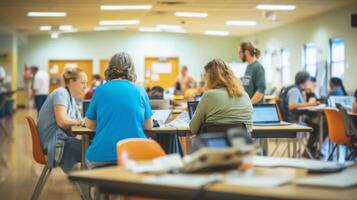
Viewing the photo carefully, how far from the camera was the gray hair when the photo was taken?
182 inches

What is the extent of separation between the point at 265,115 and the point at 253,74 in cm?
133

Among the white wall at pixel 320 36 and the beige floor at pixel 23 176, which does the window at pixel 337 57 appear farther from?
the beige floor at pixel 23 176

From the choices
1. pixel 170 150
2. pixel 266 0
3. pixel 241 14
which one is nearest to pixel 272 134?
pixel 170 150

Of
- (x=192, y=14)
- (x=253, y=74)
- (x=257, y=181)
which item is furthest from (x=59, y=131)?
(x=192, y=14)

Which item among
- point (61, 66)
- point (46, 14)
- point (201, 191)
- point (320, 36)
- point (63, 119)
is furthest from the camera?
point (61, 66)

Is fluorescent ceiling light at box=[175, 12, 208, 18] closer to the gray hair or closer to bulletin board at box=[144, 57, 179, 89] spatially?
bulletin board at box=[144, 57, 179, 89]

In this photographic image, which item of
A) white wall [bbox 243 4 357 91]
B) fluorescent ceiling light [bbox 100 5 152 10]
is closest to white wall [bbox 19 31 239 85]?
white wall [bbox 243 4 357 91]

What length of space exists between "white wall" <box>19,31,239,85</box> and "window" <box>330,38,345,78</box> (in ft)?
29.7

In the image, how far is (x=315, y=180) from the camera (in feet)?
8.36

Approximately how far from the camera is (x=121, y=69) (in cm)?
462

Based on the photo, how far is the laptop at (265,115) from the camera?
5871mm

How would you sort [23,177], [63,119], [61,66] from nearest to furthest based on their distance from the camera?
[63,119] < [23,177] < [61,66]

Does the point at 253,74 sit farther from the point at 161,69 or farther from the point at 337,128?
the point at 161,69

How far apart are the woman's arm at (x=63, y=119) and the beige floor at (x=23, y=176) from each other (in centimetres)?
101
